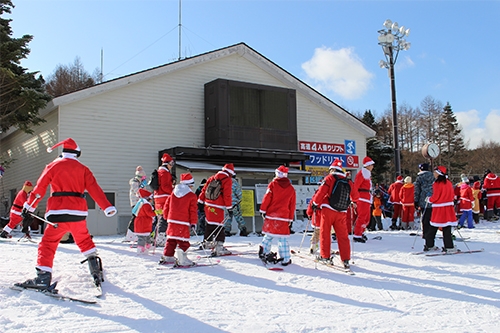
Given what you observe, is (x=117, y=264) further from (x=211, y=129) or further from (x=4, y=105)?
(x=4, y=105)

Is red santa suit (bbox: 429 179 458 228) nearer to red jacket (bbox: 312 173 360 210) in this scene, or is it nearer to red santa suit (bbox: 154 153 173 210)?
red jacket (bbox: 312 173 360 210)

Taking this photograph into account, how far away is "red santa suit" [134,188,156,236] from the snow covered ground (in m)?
0.61

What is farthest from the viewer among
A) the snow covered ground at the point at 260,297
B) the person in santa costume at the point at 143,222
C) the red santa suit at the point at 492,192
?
the red santa suit at the point at 492,192

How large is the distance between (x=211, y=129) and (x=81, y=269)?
39.9 ft

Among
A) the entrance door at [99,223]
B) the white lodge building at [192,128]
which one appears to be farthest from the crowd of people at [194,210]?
the white lodge building at [192,128]

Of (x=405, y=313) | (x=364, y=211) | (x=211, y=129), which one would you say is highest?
(x=211, y=129)

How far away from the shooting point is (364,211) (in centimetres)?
1101

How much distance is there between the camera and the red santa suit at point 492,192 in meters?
18.7

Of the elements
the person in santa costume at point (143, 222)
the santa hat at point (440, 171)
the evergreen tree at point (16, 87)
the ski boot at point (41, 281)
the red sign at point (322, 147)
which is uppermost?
the evergreen tree at point (16, 87)

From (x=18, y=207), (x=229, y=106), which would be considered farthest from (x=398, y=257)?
(x=229, y=106)

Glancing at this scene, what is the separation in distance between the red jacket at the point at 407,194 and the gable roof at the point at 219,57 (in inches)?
355

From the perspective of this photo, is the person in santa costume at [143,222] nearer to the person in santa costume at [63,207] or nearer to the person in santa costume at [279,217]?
the person in santa costume at [279,217]

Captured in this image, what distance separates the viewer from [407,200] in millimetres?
15141

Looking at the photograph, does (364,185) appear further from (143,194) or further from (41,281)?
(41,281)
